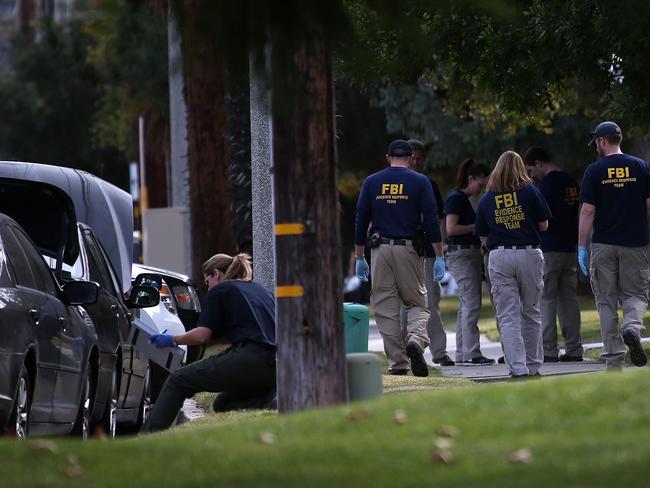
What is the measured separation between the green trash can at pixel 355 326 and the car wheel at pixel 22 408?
496 centimetres

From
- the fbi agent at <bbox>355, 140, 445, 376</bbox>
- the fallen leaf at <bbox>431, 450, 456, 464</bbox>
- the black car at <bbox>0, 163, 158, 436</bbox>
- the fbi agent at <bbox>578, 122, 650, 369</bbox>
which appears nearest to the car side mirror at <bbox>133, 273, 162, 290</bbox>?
the black car at <bbox>0, 163, 158, 436</bbox>

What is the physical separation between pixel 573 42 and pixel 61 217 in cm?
551

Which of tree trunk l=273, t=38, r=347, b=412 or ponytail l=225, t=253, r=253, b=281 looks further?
ponytail l=225, t=253, r=253, b=281

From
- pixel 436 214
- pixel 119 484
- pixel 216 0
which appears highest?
pixel 216 0

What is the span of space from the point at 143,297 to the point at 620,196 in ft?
12.5

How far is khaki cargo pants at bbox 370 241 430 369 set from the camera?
46.3 feet

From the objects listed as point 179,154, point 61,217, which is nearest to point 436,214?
point 61,217

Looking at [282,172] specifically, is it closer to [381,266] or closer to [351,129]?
[381,266]

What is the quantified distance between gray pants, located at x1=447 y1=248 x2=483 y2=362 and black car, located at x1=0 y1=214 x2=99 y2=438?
5.57m

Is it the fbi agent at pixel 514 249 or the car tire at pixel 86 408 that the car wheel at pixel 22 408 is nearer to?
the car tire at pixel 86 408

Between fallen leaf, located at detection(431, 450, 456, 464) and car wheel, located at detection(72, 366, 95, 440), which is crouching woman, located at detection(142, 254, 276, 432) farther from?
fallen leaf, located at detection(431, 450, 456, 464)

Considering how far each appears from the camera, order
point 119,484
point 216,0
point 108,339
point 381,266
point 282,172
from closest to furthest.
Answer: point 119,484
point 216,0
point 282,172
point 108,339
point 381,266

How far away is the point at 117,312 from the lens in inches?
476

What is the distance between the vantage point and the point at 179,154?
2867 cm
